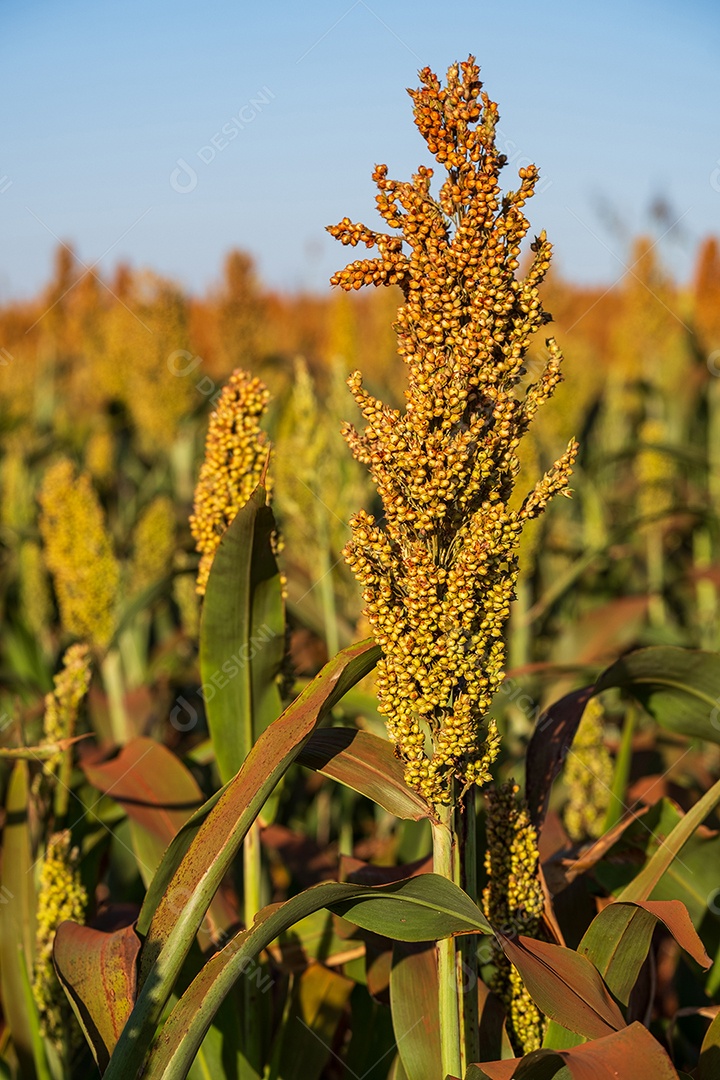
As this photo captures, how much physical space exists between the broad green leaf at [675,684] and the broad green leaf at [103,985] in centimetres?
96

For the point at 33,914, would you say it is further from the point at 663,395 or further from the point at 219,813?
the point at 663,395

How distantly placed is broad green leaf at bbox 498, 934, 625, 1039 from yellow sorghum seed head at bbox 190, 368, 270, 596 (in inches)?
34.5

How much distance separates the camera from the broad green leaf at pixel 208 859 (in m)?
1.28

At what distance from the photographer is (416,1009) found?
174cm

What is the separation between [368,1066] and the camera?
85.2 inches

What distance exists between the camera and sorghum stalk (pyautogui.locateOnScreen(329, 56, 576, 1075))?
1.36 m

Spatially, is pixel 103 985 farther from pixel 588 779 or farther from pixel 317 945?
pixel 588 779

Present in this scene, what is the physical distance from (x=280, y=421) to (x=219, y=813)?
3.17 meters

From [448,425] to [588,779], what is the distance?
167 centimetres

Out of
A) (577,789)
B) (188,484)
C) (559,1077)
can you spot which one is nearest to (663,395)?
(188,484)

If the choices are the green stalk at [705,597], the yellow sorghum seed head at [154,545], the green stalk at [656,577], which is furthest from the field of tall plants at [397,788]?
the green stalk at [656,577]

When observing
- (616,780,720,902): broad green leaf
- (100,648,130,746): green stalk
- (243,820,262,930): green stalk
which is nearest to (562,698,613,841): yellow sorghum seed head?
(616,780,720,902): broad green leaf

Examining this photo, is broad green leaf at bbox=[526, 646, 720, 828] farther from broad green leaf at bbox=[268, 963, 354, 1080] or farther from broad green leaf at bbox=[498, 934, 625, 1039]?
broad green leaf at bbox=[268, 963, 354, 1080]

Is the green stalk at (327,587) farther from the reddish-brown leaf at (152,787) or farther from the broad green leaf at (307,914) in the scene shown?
the broad green leaf at (307,914)
